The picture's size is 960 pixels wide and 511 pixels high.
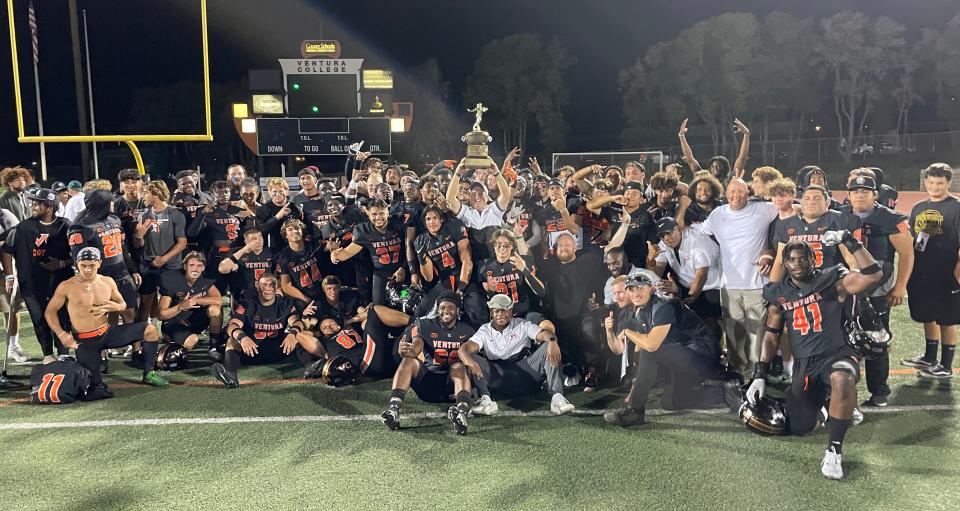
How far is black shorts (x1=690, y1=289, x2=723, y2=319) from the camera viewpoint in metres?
6.77

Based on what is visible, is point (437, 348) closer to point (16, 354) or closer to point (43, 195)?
point (43, 195)

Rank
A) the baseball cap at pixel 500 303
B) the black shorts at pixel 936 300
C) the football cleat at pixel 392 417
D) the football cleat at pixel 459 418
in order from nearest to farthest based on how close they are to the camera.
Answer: the football cleat at pixel 459 418, the football cleat at pixel 392 417, the baseball cap at pixel 500 303, the black shorts at pixel 936 300

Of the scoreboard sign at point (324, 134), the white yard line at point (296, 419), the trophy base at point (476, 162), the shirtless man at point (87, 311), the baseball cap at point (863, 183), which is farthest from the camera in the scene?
the scoreboard sign at point (324, 134)

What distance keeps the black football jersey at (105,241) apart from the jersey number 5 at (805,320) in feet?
20.5

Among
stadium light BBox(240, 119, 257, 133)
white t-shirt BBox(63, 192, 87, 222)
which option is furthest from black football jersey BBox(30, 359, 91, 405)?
stadium light BBox(240, 119, 257, 133)

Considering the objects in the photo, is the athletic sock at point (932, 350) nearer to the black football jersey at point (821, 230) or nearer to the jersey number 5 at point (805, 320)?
the black football jersey at point (821, 230)

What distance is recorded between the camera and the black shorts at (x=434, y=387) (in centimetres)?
631

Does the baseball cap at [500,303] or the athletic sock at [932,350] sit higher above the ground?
the baseball cap at [500,303]

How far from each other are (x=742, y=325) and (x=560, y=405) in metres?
1.88

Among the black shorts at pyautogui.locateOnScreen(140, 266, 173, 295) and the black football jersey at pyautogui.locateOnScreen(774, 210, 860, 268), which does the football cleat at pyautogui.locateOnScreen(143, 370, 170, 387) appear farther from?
the black football jersey at pyautogui.locateOnScreen(774, 210, 860, 268)

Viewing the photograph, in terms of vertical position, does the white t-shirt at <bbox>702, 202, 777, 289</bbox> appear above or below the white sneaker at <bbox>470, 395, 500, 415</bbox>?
above

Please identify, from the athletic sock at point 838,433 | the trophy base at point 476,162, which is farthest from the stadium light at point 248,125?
the athletic sock at point 838,433

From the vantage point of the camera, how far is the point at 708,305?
6840 millimetres

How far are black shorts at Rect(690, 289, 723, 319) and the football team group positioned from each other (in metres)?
0.02
